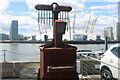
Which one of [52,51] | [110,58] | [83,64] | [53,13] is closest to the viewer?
[52,51]

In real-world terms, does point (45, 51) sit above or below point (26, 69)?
above

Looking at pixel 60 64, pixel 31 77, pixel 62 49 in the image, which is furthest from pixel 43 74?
pixel 31 77

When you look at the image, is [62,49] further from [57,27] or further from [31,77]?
[31,77]

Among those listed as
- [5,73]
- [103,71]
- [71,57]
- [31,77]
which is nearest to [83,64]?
[103,71]

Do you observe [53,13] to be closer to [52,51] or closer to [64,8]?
[64,8]

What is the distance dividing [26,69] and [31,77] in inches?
14.6

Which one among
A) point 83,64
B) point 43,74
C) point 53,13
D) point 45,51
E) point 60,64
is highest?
point 53,13

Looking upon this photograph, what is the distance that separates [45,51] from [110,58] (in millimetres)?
2448

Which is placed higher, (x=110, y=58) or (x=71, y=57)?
(x=71, y=57)

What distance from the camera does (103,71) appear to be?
13.9 ft

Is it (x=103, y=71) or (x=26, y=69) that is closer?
(x=103, y=71)

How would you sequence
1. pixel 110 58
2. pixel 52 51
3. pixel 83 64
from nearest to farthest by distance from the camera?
1. pixel 52 51
2. pixel 110 58
3. pixel 83 64

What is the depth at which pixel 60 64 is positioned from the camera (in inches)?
90.2

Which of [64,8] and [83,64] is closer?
[64,8]
